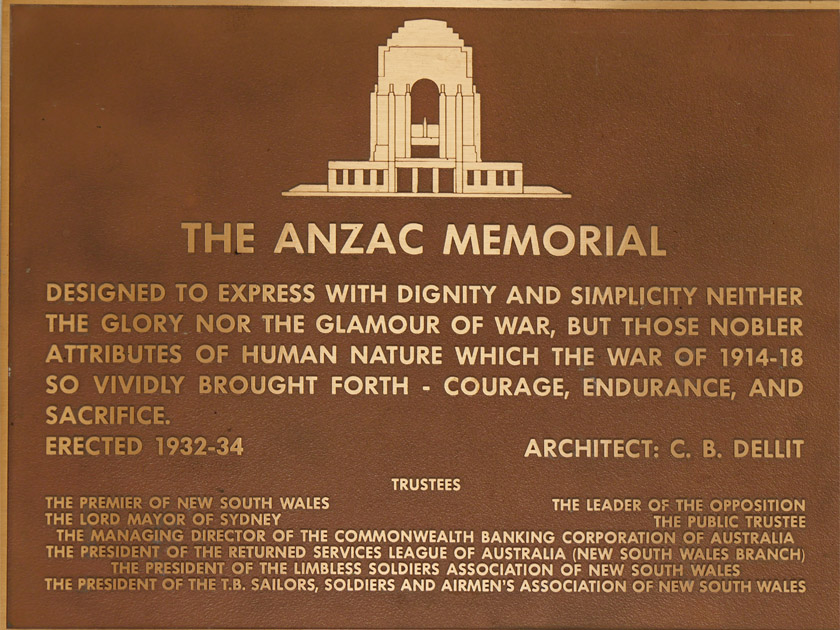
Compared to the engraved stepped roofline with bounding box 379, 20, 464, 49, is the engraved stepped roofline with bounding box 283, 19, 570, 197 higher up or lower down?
lower down

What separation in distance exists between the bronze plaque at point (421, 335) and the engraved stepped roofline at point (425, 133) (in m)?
0.01

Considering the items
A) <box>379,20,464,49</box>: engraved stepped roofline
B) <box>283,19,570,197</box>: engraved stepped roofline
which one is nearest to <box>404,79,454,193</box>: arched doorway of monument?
<box>283,19,570,197</box>: engraved stepped roofline

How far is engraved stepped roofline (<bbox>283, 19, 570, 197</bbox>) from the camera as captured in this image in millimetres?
1938

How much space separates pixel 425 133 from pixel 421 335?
26.2 inches

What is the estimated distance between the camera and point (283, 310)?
6.34 feet

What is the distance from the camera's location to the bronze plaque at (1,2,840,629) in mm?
1927

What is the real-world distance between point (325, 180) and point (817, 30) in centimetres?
170

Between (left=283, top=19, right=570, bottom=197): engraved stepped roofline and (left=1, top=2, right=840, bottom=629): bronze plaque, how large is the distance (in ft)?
0.04

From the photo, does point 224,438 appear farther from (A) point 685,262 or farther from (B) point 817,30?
(B) point 817,30

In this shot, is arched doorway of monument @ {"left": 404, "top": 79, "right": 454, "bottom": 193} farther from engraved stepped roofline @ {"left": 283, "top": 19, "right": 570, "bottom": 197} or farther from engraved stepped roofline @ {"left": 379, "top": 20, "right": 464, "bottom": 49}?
engraved stepped roofline @ {"left": 379, "top": 20, "right": 464, "bottom": 49}

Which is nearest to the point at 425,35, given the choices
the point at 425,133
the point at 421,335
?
the point at 425,133

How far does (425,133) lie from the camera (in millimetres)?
1952

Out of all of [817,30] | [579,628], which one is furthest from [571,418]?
[817,30]

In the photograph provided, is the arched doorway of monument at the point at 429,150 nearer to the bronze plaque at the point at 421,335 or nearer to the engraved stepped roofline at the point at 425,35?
the bronze plaque at the point at 421,335
